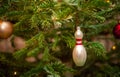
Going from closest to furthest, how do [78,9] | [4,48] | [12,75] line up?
[78,9] → [12,75] → [4,48]

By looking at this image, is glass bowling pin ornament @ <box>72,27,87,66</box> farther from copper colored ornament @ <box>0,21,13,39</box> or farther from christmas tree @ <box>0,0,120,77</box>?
copper colored ornament @ <box>0,21,13,39</box>

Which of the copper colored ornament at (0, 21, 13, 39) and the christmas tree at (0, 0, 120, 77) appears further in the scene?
the copper colored ornament at (0, 21, 13, 39)

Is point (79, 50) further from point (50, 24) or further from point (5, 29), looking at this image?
point (5, 29)

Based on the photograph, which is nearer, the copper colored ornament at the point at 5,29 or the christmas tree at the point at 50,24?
the christmas tree at the point at 50,24

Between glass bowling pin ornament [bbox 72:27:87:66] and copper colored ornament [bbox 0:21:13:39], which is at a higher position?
copper colored ornament [bbox 0:21:13:39]

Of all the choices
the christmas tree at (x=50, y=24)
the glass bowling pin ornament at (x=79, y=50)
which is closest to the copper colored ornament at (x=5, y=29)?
the christmas tree at (x=50, y=24)

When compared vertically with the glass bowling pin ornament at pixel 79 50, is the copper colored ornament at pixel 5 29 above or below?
above

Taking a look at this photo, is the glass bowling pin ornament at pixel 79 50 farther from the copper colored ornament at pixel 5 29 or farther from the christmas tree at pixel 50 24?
the copper colored ornament at pixel 5 29

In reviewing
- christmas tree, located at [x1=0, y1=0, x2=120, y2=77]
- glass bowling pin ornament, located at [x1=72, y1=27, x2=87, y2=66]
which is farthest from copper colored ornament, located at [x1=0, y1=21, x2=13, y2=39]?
glass bowling pin ornament, located at [x1=72, y1=27, x2=87, y2=66]

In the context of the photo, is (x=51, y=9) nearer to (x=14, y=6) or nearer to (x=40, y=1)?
(x=40, y=1)

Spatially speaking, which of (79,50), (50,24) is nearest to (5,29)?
(50,24)

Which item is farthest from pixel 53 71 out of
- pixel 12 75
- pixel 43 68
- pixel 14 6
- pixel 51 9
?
pixel 12 75
